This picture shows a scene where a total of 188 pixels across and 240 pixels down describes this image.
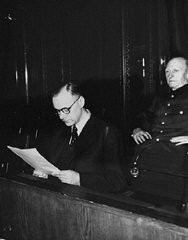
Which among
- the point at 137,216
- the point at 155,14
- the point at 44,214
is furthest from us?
the point at 155,14

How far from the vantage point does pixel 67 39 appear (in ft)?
15.3

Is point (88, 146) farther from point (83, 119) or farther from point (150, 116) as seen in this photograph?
point (150, 116)

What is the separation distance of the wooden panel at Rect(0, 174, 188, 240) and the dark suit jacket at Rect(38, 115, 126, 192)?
0.72 meters

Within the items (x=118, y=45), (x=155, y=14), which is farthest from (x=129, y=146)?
(x=155, y=14)

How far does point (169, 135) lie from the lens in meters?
2.80

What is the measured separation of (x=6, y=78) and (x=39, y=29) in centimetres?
91

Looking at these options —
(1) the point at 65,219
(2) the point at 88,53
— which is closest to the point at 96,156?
(1) the point at 65,219

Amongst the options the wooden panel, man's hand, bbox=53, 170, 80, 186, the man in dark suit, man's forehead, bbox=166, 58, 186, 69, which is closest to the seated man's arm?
the man in dark suit

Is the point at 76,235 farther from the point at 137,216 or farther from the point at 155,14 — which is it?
the point at 155,14

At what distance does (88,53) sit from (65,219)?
10.4ft

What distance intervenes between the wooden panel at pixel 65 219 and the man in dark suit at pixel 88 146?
0.78 metres

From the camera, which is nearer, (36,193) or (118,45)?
(36,193)

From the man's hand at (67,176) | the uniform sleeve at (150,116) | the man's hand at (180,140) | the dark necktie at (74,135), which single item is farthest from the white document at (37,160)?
the uniform sleeve at (150,116)

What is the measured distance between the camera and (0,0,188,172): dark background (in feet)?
12.1
